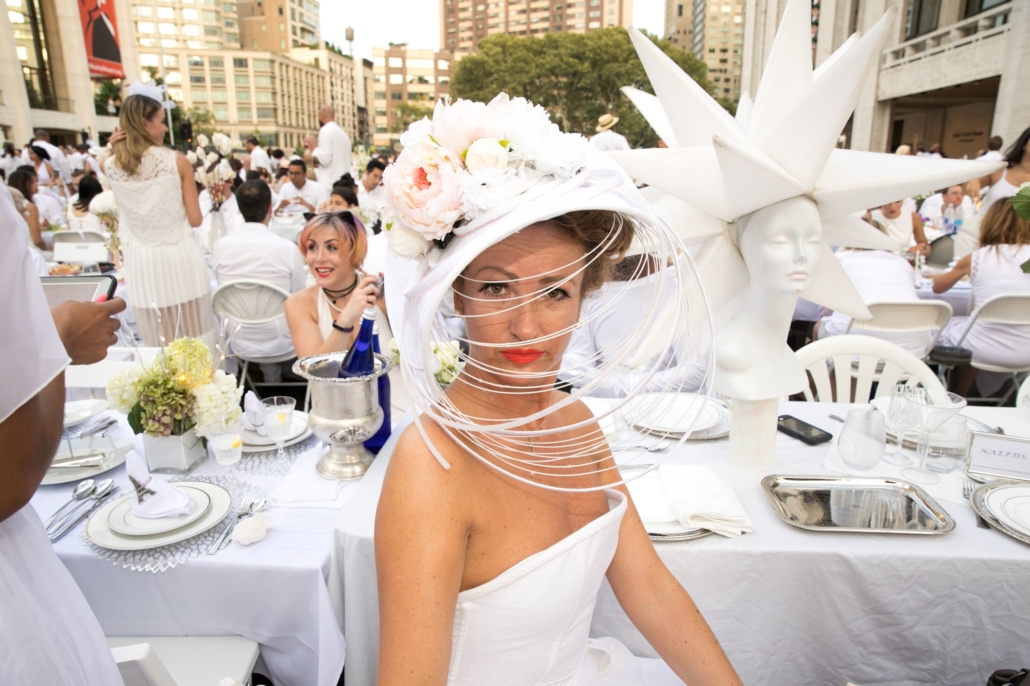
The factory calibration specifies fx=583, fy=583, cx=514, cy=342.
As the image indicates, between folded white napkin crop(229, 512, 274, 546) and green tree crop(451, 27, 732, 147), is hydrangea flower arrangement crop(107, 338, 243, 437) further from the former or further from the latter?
green tree crop(451, 27, 732, 147)

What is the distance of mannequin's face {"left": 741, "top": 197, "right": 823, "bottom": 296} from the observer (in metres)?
1.65

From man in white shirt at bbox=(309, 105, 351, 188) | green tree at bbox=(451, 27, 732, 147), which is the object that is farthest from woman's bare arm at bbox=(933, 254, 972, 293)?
green tree at bbox=(451, 27, 732, 147)

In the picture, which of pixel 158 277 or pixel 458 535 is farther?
pixel 158 277

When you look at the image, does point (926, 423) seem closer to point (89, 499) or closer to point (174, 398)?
point (174, 398)

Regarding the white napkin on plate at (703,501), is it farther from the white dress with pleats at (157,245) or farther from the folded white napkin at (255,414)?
the white dress with pleats at (157,245)

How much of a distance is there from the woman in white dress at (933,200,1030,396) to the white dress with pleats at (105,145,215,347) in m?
5.93

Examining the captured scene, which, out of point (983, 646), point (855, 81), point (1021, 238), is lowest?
point (983, 646)

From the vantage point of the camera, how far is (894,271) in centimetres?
429

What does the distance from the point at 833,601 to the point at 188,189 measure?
190 inches

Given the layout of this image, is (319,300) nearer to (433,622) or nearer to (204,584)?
(204,584)

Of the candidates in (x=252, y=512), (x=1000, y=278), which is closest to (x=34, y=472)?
(x=252, y=512)

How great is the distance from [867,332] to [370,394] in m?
3.75

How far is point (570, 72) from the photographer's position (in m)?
43.2

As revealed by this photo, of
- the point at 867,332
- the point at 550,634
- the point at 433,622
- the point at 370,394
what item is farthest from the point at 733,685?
the point at 867,332
